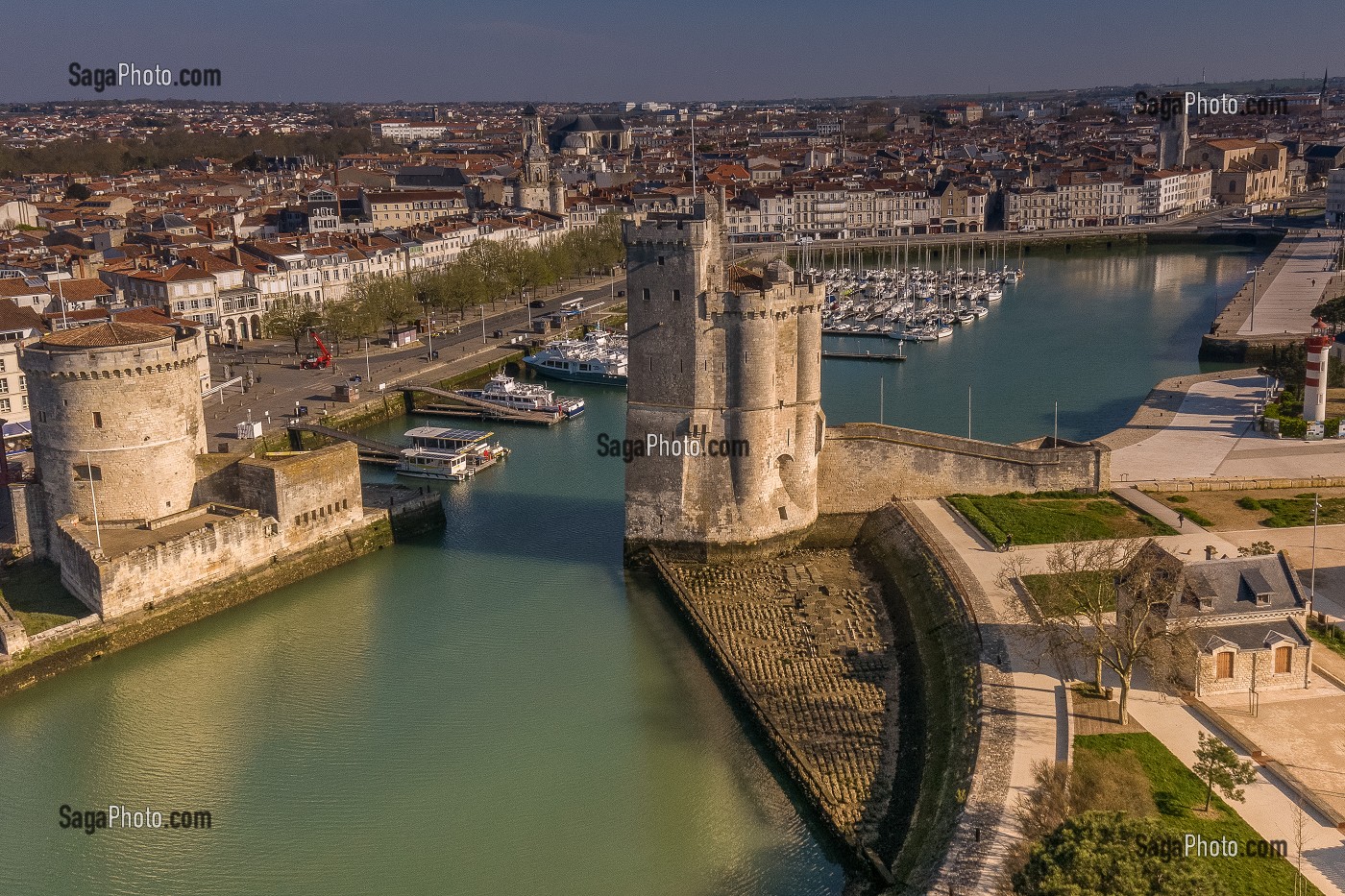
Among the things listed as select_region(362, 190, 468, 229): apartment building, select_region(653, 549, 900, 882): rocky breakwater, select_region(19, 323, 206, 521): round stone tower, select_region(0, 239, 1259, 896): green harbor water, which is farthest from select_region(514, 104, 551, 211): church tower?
select_region(653, 549, 900, 882): rocky breakwater

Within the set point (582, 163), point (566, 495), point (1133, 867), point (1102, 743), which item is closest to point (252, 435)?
point (566, 495)

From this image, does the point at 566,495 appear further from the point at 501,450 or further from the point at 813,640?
the point at 813,640

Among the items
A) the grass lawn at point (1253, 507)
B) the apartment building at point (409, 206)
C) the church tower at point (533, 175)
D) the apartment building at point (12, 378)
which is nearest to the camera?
the grass lawn at point (1253, 507)

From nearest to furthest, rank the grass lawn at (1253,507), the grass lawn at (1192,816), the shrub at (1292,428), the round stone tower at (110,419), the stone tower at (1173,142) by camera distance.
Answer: the grass lawn at (1192,816) < the round stone tower at (110,419) < the grass lawn at (1253,507) < the shrub at (1292,428) < the stone tower at (1173,142)

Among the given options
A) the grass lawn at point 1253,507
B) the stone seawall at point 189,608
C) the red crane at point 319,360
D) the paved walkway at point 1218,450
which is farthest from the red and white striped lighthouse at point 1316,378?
the red crane at point 319,360

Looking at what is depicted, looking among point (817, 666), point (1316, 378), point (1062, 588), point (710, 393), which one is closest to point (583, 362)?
point (710, 393)

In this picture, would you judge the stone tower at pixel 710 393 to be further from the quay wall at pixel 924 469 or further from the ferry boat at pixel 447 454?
the ferry boat at pixel 447 454
